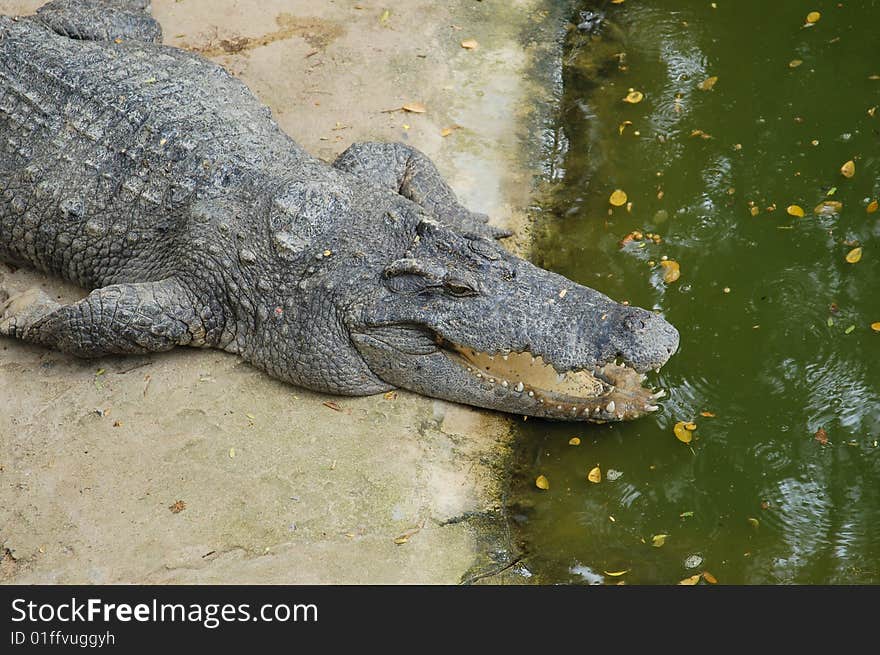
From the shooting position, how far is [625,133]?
21.1ft

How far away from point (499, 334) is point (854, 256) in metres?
2.24

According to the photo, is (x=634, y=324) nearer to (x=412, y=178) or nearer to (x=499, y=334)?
(x=499, y=334)

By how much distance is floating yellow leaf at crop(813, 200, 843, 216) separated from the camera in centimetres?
571

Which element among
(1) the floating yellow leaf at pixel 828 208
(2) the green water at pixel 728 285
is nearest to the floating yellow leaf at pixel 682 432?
(2) the green water at pixel 728 285

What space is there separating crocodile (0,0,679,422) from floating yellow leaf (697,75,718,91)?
6.41ft

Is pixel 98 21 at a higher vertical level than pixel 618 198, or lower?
higher

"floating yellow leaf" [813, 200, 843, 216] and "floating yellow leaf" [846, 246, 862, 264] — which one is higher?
"floating yellow leaf" [813, 200, 843, 216]

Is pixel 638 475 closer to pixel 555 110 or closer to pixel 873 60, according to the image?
pixel 555 110

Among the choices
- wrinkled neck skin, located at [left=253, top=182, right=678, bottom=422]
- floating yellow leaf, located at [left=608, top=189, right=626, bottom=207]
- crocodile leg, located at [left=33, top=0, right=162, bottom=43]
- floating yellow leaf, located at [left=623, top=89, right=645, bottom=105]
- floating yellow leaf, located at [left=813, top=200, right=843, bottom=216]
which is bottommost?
wrinkled neck skin, located at [left=253, top=182, right=678, bottom=422]

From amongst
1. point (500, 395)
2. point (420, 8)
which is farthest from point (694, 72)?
point (500, 395)

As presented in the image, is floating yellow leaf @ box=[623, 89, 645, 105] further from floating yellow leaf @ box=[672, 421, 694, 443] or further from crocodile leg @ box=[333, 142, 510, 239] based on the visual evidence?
floating yellow leaf @ box=[672, 421, 694, 443]

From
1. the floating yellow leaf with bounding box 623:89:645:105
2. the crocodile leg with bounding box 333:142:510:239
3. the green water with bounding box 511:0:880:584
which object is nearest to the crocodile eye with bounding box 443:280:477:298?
the green water with bounding box 511:0:880:584

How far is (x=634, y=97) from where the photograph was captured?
21.9 feet

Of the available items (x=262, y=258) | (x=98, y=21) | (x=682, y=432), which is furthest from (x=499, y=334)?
(x=98, y=21)
